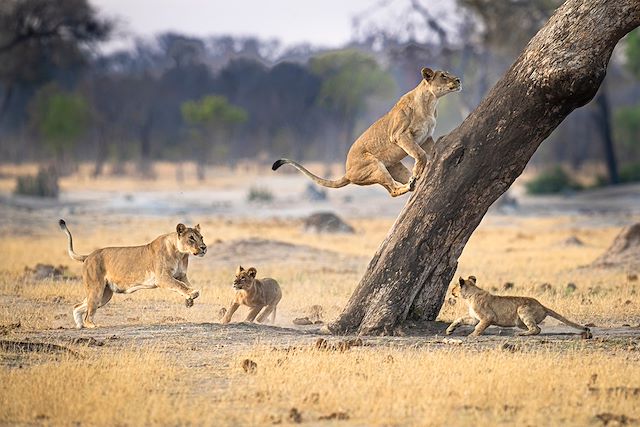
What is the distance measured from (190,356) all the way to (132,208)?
26.3 meters

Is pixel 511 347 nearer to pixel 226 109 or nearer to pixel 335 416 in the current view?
pixel 335 416

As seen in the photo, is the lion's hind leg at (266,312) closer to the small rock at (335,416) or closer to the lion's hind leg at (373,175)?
the lion's hind leg at (373,175)

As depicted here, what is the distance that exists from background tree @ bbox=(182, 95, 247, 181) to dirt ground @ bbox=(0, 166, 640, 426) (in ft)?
136

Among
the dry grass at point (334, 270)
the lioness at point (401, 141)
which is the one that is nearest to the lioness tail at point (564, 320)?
the dry grass at point (334, 270)

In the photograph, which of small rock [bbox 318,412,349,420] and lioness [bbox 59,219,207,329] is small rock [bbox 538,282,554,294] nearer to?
lioness [bbox 59,219,207,329]

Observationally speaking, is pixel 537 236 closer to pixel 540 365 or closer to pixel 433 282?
pixel 433 282

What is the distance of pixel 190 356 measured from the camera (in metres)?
9.91

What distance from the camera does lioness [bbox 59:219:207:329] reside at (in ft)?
38.0

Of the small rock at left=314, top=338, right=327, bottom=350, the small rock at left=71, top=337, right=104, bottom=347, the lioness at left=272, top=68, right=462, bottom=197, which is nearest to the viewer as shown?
the small rock at left=314, top=338, right=327, bottom=350

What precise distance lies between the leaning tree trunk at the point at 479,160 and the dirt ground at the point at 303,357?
415 mm

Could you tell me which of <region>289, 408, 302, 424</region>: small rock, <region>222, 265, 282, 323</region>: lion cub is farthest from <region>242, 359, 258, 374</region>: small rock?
<region>222, 265, 282, 323</region>: lion cub

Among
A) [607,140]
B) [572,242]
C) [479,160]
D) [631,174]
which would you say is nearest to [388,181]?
[479,160]

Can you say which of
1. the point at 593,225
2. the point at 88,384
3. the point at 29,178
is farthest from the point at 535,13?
the point at 88,384

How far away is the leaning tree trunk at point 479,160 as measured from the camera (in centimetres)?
1019
